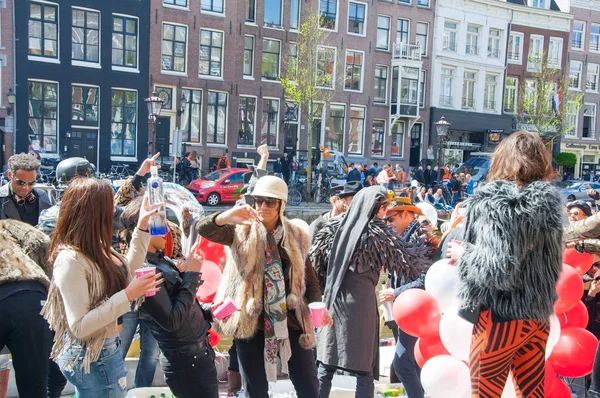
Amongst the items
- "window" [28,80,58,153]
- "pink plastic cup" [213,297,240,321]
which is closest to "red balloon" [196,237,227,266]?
"pink plastic cup" [213,297,240,321]

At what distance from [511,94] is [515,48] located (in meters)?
2.42

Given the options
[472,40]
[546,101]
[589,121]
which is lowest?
[589,121]

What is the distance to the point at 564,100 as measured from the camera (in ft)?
93.0

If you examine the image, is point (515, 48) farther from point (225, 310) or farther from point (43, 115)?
point (225, 310)

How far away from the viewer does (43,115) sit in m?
19.9

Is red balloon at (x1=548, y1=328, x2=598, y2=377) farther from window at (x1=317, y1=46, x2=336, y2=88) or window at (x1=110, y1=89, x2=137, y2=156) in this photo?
window at (x1=110, y1=89, x2=137, y2=156)

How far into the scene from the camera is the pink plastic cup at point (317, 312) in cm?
279

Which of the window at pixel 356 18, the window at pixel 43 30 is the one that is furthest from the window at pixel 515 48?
the window at pixel 43 30

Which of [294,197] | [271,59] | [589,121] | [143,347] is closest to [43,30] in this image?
[271,59]

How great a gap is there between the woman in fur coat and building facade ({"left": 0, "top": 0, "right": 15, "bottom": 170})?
1955 cm

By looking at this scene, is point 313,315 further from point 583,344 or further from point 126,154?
point 126,154

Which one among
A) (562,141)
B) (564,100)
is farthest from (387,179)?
(562,141)

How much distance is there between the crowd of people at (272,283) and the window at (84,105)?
18.7 m

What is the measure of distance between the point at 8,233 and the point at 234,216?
1111mm
